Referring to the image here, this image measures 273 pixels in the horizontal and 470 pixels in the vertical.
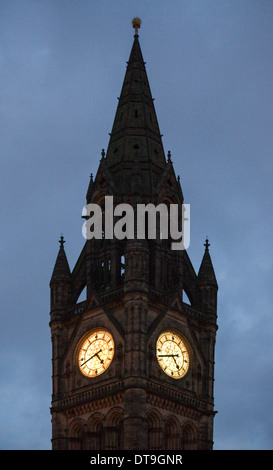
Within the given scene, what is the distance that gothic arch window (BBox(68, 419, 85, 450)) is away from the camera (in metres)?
95.4

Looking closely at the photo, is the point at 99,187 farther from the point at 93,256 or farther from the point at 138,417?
the point at 138,417

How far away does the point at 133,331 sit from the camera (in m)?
Answer: 93.9

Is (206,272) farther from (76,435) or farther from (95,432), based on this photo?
(76,435)

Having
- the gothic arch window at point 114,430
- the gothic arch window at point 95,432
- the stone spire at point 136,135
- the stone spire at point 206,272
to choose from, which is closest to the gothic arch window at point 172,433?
the gothic arch window at point 114,430

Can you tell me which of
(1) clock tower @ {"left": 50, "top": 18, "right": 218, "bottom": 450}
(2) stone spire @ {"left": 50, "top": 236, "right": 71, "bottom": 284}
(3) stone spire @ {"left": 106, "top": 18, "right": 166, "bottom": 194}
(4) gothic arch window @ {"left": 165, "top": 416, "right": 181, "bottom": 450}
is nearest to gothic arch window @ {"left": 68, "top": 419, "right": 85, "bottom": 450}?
(1) clock tower @ {"left": 50, "top": 18, "right": 218, "bottom": 450}

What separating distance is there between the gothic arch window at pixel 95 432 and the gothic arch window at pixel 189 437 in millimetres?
4850

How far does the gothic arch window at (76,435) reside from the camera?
313 feet

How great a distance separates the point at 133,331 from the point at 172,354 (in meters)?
3.68

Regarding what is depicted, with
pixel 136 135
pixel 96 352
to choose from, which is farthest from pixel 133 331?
pixel 136 135

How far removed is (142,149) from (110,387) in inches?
652

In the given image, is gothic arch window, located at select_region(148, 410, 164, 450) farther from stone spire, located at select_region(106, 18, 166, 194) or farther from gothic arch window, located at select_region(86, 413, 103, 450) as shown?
stone spire, located at select_region(106, 18, 166, 194)

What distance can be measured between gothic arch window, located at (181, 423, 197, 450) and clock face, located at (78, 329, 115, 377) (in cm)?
595

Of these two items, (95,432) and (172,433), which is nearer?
(95,432)

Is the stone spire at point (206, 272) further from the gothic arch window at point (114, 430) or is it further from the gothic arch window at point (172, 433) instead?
the gothic arch window at point (114, 430)
